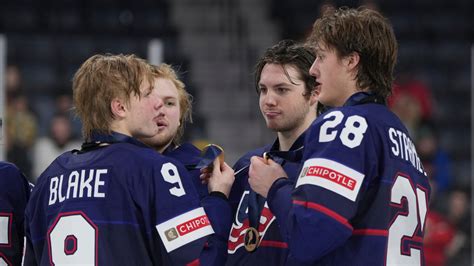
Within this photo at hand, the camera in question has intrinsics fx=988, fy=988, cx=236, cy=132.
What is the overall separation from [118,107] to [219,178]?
1.53 feet

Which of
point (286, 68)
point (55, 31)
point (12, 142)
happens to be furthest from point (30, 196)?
point (55, 31)

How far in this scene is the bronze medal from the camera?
3270mm

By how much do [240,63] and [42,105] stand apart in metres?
2.29

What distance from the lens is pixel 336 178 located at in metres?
2.78

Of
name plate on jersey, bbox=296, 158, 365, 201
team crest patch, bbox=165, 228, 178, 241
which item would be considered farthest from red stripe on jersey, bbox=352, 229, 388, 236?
team crest patch, bbox=165, 228, 178, 241

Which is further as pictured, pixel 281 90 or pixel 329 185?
pixel 281 90

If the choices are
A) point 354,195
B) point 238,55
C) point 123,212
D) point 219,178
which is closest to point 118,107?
point 123,212

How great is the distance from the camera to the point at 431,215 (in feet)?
27.9

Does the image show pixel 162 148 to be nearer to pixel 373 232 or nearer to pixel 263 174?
pixel 263 174

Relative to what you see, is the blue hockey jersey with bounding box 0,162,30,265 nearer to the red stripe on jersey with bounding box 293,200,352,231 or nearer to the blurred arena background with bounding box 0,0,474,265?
the red stripe on jersey with bounding box 293,200,352,231

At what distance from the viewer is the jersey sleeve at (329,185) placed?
2760 millimetres

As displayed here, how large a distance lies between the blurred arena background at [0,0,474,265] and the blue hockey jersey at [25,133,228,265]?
5410 mm

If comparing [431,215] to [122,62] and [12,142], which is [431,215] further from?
[122,62]

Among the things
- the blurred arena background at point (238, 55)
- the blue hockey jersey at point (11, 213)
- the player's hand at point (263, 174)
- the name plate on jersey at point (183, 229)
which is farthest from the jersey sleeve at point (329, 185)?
the blurred arena background at point (238, 55)
